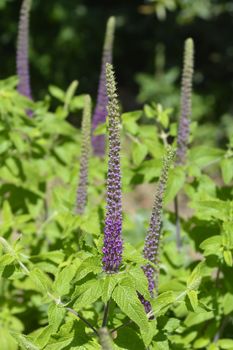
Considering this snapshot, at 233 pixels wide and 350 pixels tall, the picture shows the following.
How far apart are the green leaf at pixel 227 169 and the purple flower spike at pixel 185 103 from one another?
300 mm

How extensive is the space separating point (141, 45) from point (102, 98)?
8.95 m

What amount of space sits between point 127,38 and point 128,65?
0.75 metres

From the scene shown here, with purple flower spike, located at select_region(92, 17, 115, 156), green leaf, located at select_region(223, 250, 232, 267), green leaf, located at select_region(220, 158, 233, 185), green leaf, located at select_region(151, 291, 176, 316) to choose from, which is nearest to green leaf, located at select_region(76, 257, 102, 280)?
green leaf, located at select_region(151, 291, 176, 316)

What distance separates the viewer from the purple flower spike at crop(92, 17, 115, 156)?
479 centimetres

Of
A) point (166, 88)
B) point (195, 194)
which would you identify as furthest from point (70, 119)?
point (195, 194)

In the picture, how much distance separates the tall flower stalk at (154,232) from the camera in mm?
2916

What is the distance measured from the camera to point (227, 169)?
13.9ft

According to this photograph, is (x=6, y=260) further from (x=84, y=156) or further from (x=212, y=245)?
(x=212, y=245)

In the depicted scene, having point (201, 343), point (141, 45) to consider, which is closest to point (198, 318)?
point (201, 343)

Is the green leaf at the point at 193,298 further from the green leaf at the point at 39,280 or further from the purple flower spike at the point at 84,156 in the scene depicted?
the purple flower spike at the point at 84,156

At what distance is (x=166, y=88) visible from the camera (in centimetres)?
1173

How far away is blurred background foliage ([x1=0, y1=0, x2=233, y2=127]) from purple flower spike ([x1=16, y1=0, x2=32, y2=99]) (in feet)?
21.5

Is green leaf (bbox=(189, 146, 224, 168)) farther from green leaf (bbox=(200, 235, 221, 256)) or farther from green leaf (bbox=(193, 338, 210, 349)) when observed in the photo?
green leaf (bbox=(193, 338, 210, 349))

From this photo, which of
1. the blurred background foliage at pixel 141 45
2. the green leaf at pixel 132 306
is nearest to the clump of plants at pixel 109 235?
the green leaf at pixel 132 306
